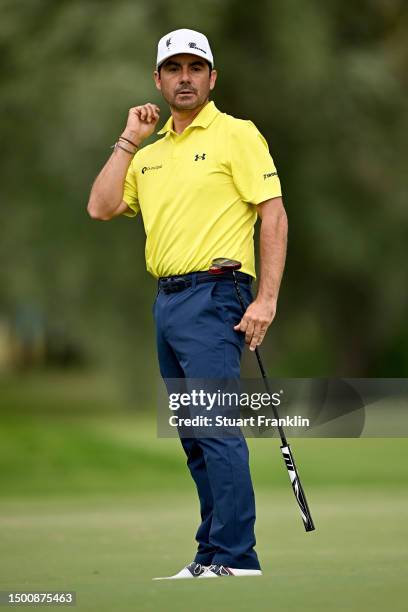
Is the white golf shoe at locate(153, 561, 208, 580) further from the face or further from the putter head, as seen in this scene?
the face

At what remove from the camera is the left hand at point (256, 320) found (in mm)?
5406

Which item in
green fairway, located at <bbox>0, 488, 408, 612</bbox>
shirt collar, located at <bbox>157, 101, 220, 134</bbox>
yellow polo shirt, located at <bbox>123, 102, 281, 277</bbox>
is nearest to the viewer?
green fairway, located at <bbox>0, 488, 408, 612</bbox>

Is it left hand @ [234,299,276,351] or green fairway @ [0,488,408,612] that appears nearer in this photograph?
green fairway @ [0,488,408,612]

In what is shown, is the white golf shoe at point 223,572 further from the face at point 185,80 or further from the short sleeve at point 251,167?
the face at point 185,80

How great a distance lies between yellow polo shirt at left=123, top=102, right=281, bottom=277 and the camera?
5477 mm

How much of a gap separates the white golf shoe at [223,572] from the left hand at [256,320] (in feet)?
2.43

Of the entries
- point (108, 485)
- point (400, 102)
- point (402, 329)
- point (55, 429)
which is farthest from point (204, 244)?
point (402, 329)

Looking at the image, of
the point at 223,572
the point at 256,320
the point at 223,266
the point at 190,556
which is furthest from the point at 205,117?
the point at 190,556

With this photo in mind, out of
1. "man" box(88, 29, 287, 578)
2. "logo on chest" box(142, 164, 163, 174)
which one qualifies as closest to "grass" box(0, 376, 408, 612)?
"man" box(88, 29, 287, 578)

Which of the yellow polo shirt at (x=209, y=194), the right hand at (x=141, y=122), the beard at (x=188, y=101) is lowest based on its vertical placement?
the yellow polo shirt at (x=209, y=194)

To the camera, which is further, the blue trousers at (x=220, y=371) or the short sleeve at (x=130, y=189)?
the short sleeve at (x=130, y=189)

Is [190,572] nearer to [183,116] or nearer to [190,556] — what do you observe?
[190,556]

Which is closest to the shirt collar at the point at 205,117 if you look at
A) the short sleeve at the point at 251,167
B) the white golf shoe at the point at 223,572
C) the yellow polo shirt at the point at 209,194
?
the yellow polo shirt at the point at 209,194

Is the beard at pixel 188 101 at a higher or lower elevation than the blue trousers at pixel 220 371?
higher
